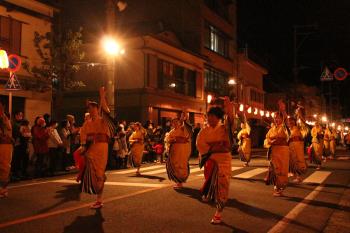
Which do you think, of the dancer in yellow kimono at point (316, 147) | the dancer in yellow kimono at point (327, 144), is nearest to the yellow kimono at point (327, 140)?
the dancer in yellow kimono at point (327, 144)

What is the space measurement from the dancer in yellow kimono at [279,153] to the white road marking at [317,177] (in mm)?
3034

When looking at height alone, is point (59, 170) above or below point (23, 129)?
below

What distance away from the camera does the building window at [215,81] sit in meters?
34.8

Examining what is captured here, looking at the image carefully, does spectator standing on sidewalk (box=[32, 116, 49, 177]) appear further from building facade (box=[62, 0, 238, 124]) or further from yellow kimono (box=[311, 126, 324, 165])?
yellow kimono (box=[311, 126, 324, 165])

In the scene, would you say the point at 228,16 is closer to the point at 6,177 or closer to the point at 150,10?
the point at 150,10

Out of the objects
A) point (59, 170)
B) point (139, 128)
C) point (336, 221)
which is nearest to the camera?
point (336, 221)

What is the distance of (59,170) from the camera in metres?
→ 15.5

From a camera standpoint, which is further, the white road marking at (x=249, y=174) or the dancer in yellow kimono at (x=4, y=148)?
the white road marking at (x=249, y=174)

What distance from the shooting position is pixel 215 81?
36.7m

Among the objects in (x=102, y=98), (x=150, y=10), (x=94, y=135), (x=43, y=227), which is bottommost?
(x=43, y=227)

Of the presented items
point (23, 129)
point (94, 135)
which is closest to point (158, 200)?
point (94, 135)

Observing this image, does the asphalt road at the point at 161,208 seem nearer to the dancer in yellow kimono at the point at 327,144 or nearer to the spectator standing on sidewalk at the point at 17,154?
the spectator standing on sidewalk at the point at 17,154

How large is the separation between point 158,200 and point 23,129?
641 cm

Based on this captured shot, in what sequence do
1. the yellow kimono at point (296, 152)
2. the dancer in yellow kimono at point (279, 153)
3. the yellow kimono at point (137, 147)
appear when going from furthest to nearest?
the yellow kimono at point (137, 147) < the yellow kimono at point (296, 152) < the dancer in yellow kimono at point (279, 153)
